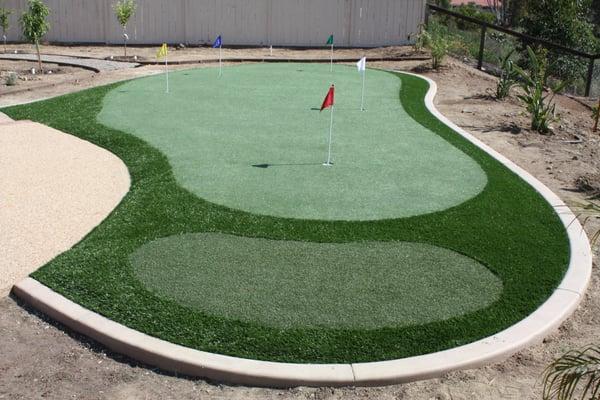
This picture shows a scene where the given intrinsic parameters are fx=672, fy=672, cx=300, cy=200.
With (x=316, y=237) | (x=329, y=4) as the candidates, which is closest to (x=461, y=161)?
(x=316, y=237)

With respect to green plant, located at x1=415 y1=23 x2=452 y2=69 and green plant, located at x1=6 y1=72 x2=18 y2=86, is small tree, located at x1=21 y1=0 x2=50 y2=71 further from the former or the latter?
green plant, located at x1=415 y1=23 x2=452 y2=69

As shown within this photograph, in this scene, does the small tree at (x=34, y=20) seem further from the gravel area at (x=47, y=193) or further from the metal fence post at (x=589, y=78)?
the metal fence post at (x=589, y=78)

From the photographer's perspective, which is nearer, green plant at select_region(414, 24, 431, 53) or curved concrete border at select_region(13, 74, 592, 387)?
curved concrete border at select_region(13, 74, 592, 387)

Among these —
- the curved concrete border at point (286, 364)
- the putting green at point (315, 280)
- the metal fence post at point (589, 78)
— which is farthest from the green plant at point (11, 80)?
the metal fence post at point (589, 78)

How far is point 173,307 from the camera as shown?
529cm

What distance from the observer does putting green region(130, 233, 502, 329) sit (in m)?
5.27

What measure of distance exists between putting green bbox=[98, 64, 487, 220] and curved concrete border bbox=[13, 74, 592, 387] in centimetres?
246

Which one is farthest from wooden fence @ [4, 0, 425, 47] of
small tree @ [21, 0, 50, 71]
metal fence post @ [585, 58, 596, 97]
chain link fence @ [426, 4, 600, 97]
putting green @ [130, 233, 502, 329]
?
putting green @ [130, 233, 502, 329]

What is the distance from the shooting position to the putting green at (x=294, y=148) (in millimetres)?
7895

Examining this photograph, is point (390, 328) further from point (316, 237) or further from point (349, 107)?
point (349, 107)

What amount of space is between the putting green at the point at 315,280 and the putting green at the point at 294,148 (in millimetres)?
989

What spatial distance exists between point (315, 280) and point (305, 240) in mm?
901

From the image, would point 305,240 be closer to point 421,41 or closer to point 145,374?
point 145,374

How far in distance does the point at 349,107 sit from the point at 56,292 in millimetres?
8739
